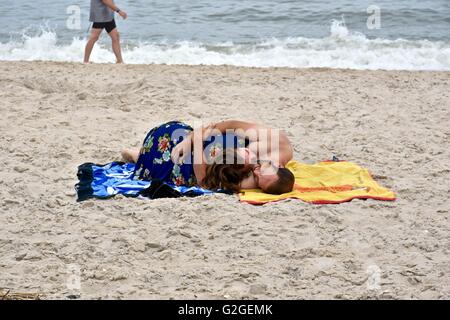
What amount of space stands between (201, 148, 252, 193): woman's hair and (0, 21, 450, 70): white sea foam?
5.75 metres

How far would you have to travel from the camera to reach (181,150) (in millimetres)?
5059

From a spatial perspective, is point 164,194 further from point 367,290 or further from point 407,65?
point 407,65

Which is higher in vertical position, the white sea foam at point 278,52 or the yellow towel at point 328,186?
the white sea foam at point 278,52

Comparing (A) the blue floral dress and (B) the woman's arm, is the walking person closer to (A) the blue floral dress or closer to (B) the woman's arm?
(A) the blue floral dress

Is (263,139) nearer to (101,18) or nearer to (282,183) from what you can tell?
(282,183)

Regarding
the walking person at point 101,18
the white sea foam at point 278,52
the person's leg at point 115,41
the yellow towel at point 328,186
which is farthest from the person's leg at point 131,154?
the white sea foam at point 278,52

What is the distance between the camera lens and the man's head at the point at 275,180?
4.81 m

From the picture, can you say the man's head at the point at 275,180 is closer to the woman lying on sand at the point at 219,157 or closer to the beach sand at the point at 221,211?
the woman lying on sand at the point at 219,157

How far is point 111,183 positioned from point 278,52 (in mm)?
6688

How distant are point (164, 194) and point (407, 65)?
6.77 metres

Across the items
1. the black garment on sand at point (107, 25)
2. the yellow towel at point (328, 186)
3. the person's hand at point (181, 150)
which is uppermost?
the black garment on sand at point (107, 25)

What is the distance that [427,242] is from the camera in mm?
4141

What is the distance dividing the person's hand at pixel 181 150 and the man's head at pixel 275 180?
537 mm

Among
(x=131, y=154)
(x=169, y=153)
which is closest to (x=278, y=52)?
(x=131, y=154)
